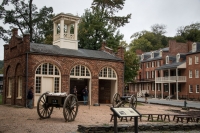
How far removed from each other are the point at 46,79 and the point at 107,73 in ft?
21.2

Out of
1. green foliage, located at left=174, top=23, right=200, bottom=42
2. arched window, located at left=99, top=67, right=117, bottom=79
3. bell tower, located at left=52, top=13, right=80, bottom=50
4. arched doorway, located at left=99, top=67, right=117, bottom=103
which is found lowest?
arched doorway, located at left=99, top=67, right=117, bottom=103

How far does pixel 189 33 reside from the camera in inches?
2576

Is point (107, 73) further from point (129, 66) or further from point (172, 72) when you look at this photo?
point (172, 72)

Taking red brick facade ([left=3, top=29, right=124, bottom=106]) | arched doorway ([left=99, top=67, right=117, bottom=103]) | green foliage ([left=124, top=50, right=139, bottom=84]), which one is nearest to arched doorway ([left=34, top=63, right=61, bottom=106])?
red brick facade ([left=3, top=29, right=124, bottom=106])

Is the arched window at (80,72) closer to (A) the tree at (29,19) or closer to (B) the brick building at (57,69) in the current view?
(B) the brick building at (57,69)

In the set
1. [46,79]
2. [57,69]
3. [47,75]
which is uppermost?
[57,69]

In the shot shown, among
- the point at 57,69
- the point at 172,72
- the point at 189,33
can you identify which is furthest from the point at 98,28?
the point at 189,33

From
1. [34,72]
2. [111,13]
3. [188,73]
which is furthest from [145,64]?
[34,72]

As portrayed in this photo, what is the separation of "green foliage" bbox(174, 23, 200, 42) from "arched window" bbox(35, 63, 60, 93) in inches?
1895

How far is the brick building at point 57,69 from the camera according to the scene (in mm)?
20859

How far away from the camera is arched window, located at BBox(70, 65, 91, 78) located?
23.3 meters

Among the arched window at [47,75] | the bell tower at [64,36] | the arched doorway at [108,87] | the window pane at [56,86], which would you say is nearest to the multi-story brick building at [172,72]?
the arched doorway at [108,87]

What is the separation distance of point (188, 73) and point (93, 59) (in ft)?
85.6

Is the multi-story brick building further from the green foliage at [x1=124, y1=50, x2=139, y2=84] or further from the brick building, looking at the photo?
the brick building
